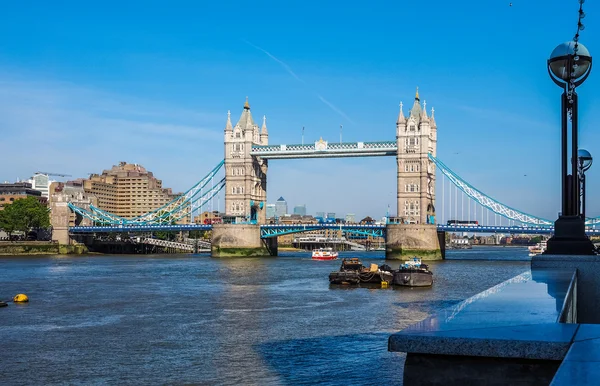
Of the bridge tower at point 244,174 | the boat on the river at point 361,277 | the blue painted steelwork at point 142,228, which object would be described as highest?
the bridge tower at point 244,174

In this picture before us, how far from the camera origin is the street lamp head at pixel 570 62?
12.3m

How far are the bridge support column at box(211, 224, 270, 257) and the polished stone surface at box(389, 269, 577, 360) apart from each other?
266ft

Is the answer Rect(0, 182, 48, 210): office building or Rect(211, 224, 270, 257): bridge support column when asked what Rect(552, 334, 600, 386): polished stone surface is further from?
Rect(0, 182, 48, 210): office building

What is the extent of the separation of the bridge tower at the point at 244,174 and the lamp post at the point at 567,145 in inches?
3131

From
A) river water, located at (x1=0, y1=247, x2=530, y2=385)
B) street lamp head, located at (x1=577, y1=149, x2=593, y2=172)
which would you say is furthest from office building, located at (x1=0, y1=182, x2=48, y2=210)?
street lamp head, located at (x1=577, y1=149, x2=593, y2=172)

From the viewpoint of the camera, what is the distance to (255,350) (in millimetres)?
18625

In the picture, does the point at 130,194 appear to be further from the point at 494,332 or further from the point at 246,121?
the point at 494,332

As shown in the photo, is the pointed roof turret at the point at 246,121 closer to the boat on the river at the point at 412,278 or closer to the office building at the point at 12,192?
the boat on the river at the point at 412,278

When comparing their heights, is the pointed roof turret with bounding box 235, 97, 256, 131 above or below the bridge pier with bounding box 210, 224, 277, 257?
above

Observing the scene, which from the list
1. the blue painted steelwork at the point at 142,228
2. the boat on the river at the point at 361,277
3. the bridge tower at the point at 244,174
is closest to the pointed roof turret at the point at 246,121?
the bridge tower at the point at 244,174

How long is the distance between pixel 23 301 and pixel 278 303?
34.6 ft

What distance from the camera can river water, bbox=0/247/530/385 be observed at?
615 inches

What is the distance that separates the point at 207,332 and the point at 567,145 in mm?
12823

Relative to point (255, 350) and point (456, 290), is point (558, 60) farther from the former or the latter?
point (456, 290)
